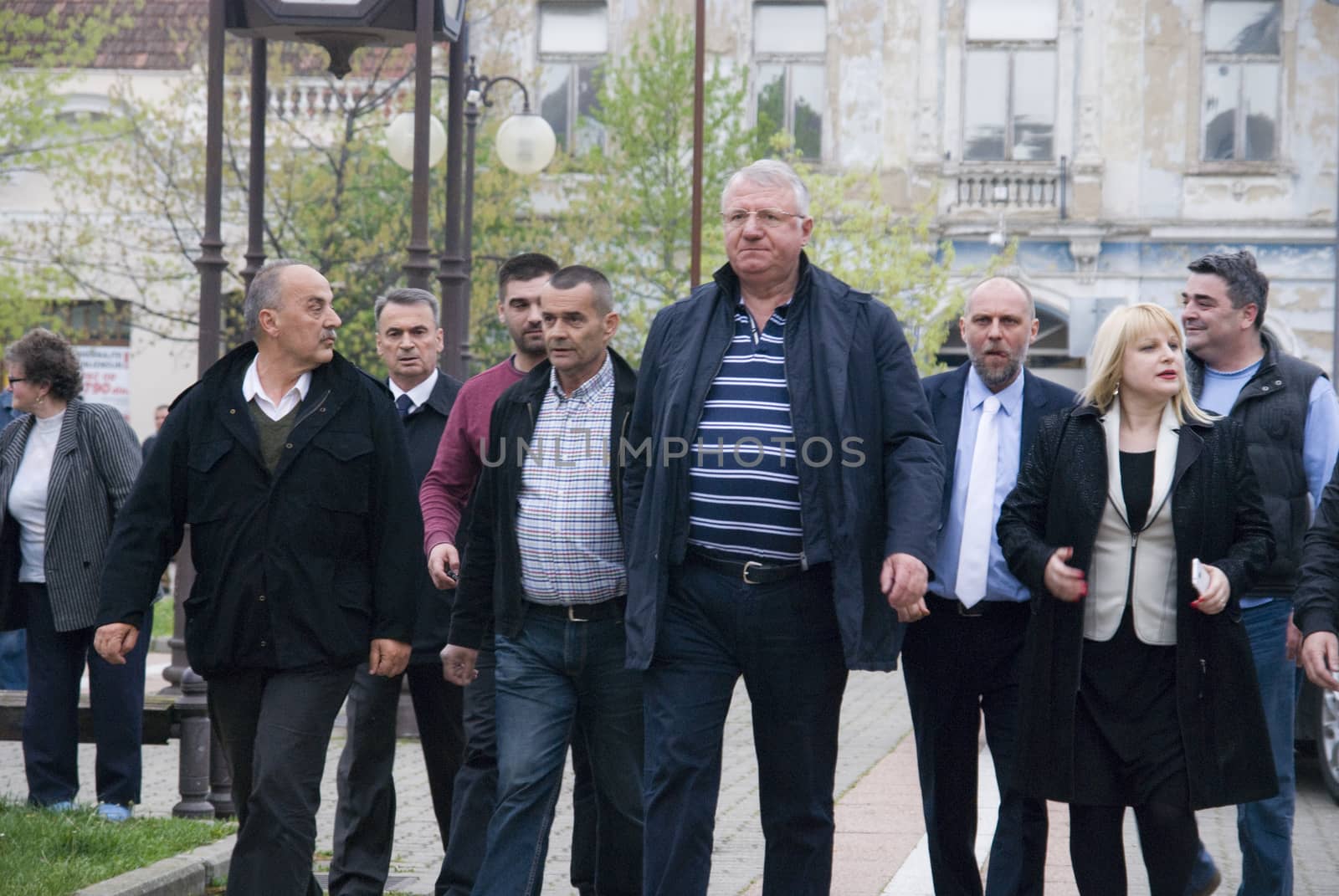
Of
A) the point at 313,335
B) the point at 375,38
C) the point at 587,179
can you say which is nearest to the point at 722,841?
the point at 313,335

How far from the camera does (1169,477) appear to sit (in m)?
5.51

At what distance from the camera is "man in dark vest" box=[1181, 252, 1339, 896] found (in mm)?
6238

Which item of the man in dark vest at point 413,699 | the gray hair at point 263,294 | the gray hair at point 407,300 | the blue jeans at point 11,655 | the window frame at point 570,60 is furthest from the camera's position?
the window frame at point 570,60

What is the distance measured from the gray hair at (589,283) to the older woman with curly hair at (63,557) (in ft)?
12.0

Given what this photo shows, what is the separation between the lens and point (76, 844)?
7328 millimetres

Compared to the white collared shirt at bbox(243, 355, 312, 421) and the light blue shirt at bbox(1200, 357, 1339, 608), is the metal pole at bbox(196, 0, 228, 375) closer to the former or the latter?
the white collared shirt at bbox(243, 355, 312, 421)

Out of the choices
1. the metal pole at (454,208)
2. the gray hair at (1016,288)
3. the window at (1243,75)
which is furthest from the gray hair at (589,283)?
the window at (1243,75)

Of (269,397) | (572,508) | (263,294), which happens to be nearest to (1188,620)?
(572,508)

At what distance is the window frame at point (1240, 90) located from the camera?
2989 centimetres

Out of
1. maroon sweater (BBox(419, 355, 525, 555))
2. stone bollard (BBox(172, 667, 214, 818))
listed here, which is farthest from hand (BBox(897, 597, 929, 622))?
stone bollard (BBox(172, 667, 214, 818))

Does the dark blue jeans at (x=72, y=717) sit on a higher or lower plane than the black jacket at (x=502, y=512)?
lower

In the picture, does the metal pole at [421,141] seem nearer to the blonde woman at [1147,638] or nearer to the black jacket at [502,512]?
the black jacket at [502,512]

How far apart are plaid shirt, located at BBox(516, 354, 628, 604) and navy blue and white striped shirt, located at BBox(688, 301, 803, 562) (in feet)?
1.99

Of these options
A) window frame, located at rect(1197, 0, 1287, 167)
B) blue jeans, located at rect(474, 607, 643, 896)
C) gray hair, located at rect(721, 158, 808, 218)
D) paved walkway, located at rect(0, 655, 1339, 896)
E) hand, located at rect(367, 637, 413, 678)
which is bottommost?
paved walkway, located at rect(0, 655, 1339, 896)
